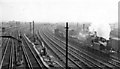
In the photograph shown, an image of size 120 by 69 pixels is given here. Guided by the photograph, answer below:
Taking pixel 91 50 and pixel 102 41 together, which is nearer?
pixel 102 41

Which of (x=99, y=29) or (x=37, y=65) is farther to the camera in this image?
(x=99, y=29)

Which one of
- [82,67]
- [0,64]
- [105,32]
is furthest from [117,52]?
[0,64]

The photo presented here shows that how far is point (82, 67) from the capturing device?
17953mm

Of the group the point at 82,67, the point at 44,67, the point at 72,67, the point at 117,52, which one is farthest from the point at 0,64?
the point at 117,52

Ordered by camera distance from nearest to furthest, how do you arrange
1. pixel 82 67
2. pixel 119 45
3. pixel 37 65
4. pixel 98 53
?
pixel 82 67, pixel 37 65, pixel 98 53, pixel 119 45

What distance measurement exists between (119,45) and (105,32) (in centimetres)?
323

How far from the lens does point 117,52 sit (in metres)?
26.1

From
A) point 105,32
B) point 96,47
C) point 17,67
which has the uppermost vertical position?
point 105,32

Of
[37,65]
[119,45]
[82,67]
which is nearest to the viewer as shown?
[82,67]

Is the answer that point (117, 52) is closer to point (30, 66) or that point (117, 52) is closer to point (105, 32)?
point (105, 32)

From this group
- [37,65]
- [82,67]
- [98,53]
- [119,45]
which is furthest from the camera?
[119,45]

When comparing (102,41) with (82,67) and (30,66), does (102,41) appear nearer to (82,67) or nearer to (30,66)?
(82,67)

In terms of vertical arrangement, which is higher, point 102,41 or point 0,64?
point 102,41

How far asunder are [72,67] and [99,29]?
1142 cm
